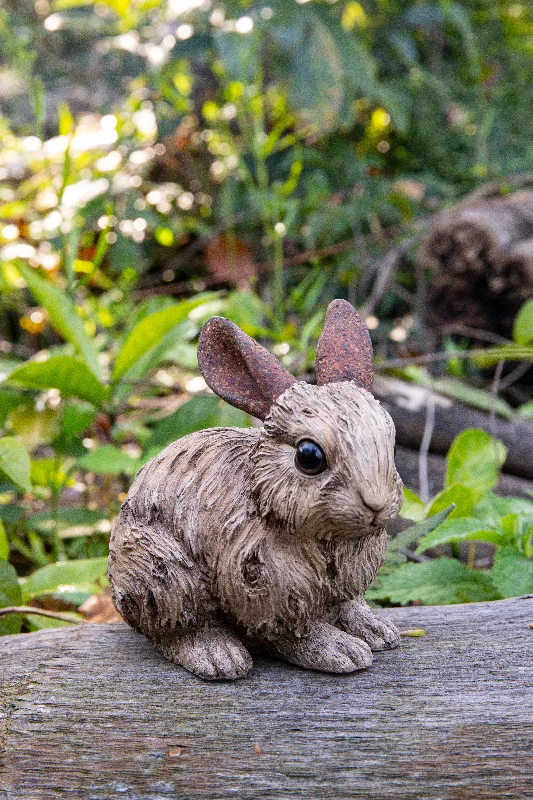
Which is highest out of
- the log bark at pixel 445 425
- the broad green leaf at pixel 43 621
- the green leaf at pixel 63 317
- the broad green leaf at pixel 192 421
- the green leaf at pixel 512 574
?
the green leaf at pixel 63 317

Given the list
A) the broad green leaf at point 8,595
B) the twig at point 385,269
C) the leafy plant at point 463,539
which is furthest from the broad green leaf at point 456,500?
the twig at point 385,269

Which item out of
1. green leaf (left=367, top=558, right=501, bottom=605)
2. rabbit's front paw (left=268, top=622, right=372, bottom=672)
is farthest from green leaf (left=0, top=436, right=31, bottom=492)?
green leaf (left=367, top=558, right=501, bottom=605)

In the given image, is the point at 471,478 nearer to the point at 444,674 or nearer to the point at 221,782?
the point at 444,674

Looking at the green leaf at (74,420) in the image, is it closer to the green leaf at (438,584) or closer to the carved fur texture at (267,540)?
the carved fur texture at (267,540)

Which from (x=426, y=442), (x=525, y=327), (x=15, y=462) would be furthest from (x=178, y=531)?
(x=525, y=327)

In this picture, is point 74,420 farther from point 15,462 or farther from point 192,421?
point 15,462

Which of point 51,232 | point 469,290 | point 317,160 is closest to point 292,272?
point 317,160

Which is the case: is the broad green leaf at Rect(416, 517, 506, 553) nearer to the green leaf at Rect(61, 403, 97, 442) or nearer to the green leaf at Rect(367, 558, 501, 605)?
the green leaf at Rect(367, 558, 501, 605)
